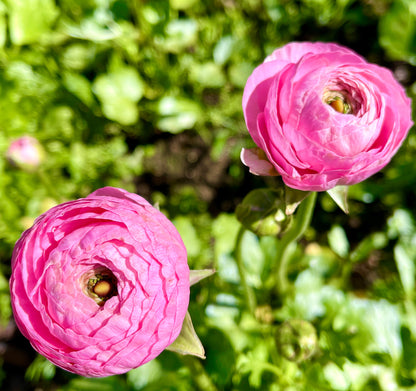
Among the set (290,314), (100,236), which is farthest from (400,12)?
(100,236)

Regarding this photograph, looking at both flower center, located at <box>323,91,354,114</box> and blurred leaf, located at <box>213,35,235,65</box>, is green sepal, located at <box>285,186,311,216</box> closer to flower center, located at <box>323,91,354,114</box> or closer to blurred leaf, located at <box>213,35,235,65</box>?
flower center, located at <box>323,91,354,114</box>

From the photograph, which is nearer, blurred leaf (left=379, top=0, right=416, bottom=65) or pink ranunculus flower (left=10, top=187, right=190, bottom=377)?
pink ranunculus flower (left=10, top=187, right=190, bottom=377)

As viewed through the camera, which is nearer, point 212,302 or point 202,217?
point 212,302

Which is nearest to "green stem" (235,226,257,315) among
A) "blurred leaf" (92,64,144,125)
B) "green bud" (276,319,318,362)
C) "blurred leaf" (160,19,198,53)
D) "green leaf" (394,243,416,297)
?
"green bud" (276,319,318,362)

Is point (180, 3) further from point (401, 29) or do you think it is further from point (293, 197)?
point (293, 197)

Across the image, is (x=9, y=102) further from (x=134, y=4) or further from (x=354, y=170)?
(x=354, y=170)

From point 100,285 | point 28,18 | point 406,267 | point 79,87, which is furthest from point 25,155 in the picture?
point 406,267
